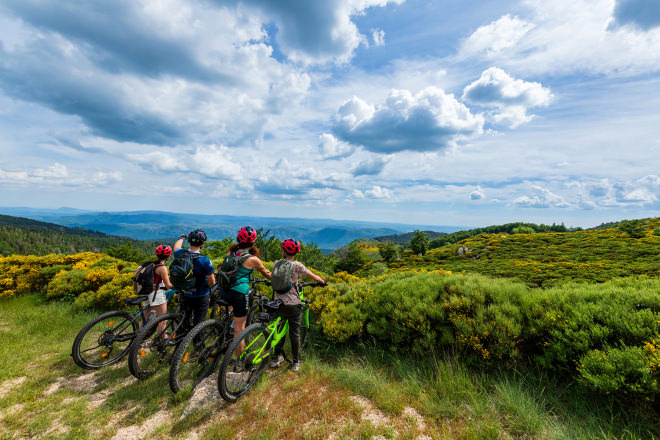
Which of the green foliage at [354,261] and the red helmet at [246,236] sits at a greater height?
the red helmet at [246,236]

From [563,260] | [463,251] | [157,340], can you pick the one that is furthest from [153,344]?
[463,251]

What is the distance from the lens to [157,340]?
15.4 ft

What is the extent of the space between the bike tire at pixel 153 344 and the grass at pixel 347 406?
0.29m

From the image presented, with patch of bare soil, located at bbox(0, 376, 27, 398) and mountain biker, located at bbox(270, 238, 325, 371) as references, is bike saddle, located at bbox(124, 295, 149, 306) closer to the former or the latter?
patch of bare soil, located at bbox(0, 376, 27, 398)

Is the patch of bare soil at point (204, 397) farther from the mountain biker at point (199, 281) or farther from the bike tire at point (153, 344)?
the mountain biker at point (199, 281)

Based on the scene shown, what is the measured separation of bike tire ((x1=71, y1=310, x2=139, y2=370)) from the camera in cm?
488

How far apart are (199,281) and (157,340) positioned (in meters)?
1.25

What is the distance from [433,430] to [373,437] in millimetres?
759

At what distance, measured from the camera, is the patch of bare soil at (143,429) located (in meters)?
3.41

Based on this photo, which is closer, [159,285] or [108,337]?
[108,337]

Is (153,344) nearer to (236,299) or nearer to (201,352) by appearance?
(201,352)

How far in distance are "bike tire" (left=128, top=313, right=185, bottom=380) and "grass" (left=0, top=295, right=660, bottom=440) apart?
0.29 meters

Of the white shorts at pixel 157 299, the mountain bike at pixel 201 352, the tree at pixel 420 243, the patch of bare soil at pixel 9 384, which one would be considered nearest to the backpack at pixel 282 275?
the mountain bike at pixel 201 352

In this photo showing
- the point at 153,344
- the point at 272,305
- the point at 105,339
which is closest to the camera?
the point at 272,305
